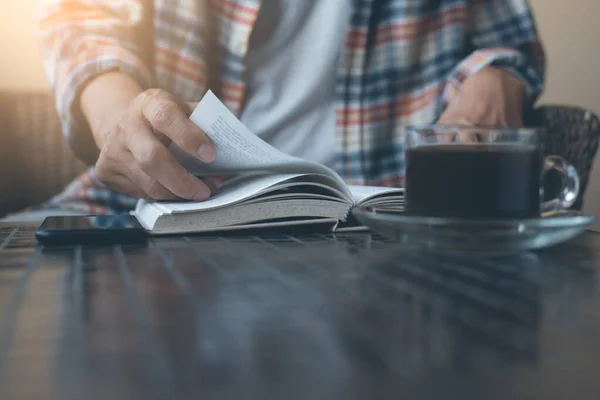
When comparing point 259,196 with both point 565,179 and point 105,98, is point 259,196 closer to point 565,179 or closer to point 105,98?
point 565,179

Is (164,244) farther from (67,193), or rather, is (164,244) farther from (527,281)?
(67,193)

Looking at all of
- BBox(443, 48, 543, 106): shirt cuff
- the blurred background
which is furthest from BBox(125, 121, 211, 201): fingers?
the blurred background

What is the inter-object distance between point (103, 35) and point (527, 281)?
2.71 feet

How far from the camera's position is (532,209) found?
547mm

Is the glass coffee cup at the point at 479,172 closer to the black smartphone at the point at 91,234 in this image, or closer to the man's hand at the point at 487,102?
the black smartphone at the point at 91,234

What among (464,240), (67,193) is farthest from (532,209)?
(67,193)

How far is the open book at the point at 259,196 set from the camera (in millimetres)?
621

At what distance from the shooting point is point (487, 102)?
1046 mm

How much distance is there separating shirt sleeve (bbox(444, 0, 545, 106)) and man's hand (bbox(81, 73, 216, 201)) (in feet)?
1.73

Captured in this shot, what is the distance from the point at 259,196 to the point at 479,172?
0.21 metres

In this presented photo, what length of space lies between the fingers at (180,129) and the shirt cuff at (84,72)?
0.92 feet

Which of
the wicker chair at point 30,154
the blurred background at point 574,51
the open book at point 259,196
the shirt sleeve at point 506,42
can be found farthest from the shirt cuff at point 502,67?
the blurred background at point 574,51

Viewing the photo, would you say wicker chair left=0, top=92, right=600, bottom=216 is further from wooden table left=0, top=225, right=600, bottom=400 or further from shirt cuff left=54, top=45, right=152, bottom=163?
wooden table left=0, top=225, right=600, bottom=400

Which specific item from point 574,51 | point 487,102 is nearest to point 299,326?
point 487,102
